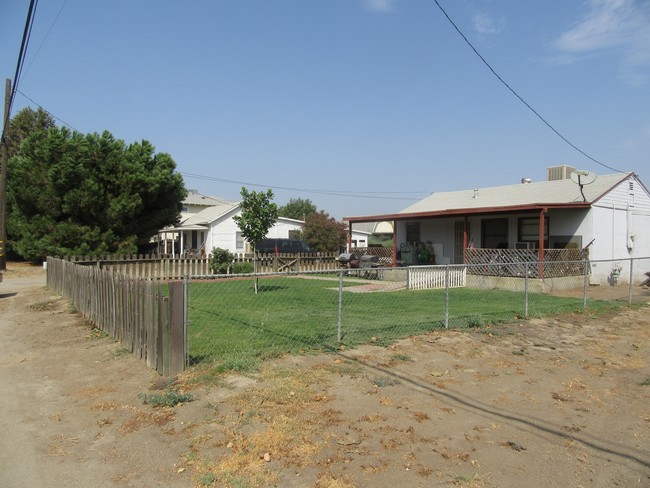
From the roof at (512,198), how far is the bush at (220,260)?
7.18 meters

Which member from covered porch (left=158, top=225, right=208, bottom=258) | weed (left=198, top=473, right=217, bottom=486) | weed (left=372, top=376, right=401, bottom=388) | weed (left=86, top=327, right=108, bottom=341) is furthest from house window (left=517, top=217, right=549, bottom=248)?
weed (left=198, top=473, right=217, bottom=486)

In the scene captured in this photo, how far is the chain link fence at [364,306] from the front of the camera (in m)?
7.18

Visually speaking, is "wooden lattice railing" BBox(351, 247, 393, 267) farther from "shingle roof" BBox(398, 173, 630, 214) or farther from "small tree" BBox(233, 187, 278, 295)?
"small tree" BBox(233, 187, 278, 295)

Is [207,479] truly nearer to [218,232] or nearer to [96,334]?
[96,334]

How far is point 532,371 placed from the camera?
6.34 meters

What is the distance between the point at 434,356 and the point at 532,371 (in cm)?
130

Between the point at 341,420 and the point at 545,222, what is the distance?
16893mm

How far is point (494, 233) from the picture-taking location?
2048 cm

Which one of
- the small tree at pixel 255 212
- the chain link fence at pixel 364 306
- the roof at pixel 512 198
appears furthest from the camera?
the roof at pixel 512 198

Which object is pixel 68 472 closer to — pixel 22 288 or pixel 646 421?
pixel 646 421

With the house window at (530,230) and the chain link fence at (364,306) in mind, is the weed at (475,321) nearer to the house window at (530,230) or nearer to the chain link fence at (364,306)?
the chain link fence at (364,306)

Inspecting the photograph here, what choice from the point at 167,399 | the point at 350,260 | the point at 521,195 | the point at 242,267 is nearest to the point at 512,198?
the point at 521,195

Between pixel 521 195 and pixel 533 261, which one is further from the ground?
pixel 521 195

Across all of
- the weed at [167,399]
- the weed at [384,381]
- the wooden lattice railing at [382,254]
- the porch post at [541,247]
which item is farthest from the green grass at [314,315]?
the wooden lattice railing at [382,254]
